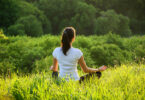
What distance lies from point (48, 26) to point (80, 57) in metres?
29.2

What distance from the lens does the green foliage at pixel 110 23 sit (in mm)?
30067

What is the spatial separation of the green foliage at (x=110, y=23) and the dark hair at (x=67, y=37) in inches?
1054

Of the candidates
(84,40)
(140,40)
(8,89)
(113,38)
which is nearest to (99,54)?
(84,40)

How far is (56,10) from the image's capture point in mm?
34250

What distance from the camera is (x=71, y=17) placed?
34.4m

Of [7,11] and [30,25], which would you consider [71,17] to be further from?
[7,11]

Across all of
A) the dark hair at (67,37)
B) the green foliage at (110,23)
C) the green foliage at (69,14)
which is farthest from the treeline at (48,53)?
the green foliage at (69,14)

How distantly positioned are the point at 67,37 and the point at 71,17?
1237 inches

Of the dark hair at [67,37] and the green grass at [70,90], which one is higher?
the dark hair at [67,37]

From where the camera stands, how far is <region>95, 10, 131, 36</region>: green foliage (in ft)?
98.6

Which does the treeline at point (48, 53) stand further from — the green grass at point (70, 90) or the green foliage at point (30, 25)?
the green foliage at point (30, 25)

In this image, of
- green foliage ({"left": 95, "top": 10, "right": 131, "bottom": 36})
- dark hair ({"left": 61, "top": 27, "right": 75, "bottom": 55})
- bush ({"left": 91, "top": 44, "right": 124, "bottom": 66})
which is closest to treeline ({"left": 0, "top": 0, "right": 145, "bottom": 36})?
green foliage ({"left": 95, "top": 10, "right": 131, "bottom": 36})

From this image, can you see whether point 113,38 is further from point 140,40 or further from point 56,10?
point 56,10

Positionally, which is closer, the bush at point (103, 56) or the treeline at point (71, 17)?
the bush at point (103, 56)
